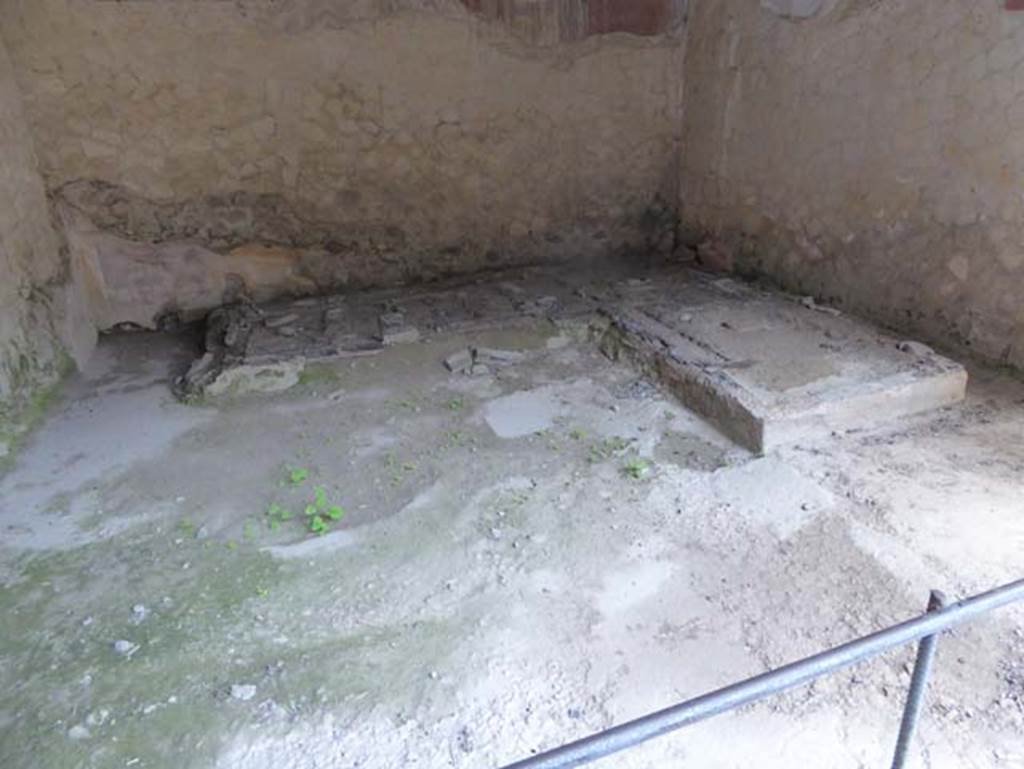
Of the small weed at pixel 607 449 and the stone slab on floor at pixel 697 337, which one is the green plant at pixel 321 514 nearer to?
the small weed at pixel 607 449

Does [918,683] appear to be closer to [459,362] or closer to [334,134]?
[459,362]

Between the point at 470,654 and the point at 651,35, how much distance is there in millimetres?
3380

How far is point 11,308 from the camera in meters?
2.72

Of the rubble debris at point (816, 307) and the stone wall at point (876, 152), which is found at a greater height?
the stone wall at point (876, 152)

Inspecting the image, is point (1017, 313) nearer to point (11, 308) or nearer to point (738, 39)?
point (738, 39)

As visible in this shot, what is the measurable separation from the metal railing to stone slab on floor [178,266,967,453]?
142 cm

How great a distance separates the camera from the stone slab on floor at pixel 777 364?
233cm

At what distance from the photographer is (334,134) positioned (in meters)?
3.58

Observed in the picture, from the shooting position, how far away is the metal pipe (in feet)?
2.76

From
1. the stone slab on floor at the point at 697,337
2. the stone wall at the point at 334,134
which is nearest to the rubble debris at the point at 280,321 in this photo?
the stone slab on floor at the point at 697,337

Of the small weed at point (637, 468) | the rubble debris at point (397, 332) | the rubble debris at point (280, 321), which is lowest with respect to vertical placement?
the small weed at point (637, 468)

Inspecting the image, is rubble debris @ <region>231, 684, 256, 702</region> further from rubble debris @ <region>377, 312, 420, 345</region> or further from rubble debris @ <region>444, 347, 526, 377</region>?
rubble debris @ <region>377, 312, 420, 345</region>

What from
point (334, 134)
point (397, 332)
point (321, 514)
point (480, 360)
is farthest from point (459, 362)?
point (334, 134)

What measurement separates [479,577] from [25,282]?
2.26 m
